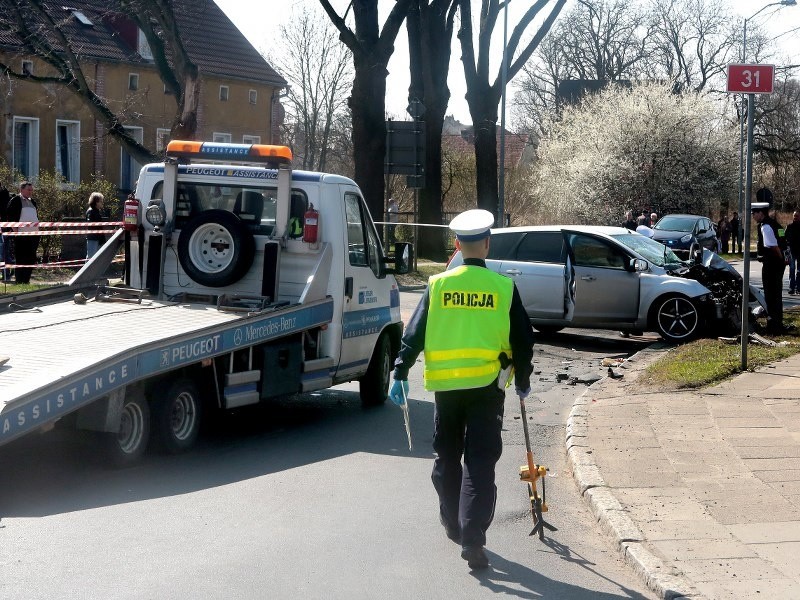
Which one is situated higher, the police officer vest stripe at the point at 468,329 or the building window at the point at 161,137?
the building window at the point at 161,137

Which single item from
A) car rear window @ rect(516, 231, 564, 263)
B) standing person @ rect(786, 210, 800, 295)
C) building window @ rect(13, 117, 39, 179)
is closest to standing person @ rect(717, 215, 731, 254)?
standing person @ rect(786, 210, 800, 295)

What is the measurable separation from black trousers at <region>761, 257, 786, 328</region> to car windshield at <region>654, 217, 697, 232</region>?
20577 millimetres

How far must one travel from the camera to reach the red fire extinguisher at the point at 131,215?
10188 millimetres

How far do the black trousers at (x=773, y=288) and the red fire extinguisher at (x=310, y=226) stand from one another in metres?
8.86

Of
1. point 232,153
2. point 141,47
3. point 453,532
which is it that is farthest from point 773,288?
point 141,47

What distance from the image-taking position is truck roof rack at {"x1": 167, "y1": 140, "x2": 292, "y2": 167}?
9.98 m

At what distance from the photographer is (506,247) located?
1666cm

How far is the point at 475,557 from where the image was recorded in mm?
5891

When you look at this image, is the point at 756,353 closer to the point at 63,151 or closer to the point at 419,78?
the point at 419,78

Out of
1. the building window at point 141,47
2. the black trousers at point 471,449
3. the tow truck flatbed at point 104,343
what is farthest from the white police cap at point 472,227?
the building window at point 141,47

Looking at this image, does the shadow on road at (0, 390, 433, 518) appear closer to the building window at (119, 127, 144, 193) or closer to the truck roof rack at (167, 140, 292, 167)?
→ the truck roof rack at (167, 140, 292, 167)

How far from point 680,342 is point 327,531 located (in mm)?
10086

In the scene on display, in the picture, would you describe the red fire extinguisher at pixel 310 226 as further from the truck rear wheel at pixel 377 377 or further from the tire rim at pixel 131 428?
the tire rim at pixel 131 428

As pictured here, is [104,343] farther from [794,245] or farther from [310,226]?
[794,245]
